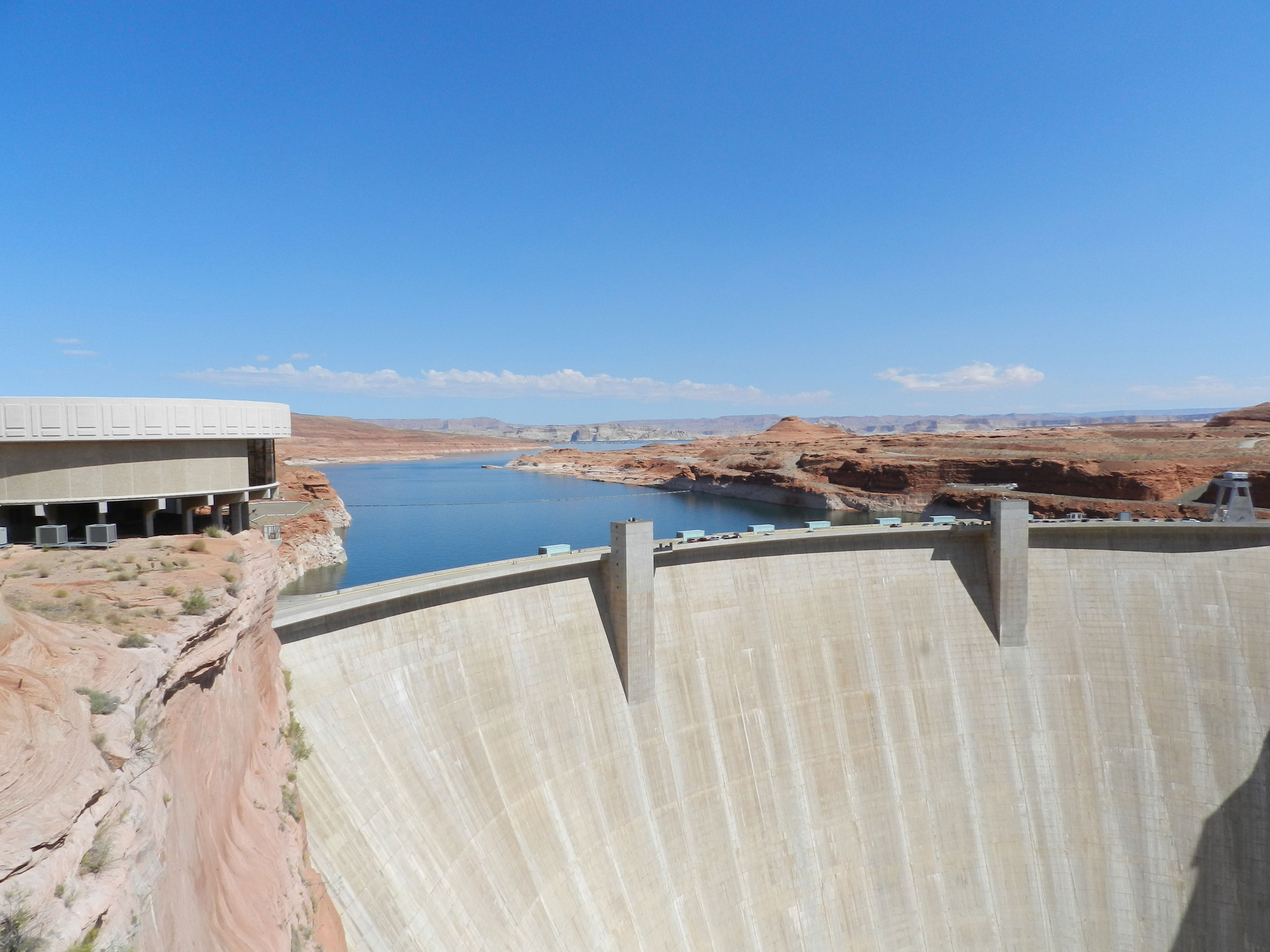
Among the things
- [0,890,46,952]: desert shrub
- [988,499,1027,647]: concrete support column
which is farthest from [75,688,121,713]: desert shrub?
[988,499,1027,647]: concrete support column

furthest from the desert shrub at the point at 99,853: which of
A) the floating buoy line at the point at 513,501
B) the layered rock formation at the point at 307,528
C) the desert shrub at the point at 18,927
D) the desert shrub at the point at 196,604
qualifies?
the floating buoy line at the point at 513,501

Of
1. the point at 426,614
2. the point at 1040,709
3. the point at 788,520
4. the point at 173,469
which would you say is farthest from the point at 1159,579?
the point at 788,520

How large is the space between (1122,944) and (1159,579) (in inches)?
475

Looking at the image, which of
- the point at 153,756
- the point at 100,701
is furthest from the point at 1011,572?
the point at 100,701

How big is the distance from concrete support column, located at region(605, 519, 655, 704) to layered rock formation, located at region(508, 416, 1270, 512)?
50056 millimetres

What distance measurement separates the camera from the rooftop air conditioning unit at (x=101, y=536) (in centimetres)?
1088

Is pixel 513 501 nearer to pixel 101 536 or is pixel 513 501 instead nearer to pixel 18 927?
pixel 101 536

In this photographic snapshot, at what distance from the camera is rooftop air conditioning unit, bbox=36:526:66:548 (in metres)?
10.8

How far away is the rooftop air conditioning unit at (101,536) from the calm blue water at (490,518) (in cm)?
2696

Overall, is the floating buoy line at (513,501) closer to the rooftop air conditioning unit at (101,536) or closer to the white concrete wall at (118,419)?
the white concrete wall at (118,419)

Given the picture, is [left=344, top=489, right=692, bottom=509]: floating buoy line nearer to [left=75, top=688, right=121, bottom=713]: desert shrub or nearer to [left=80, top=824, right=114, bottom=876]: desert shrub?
[left=75, top=688, right=121, bottom=713]: desert shrub

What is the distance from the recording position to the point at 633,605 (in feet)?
63.6

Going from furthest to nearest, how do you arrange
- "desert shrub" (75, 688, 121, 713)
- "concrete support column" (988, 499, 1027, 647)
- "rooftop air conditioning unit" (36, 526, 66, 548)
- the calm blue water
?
the calm blue water → "concrete support column" (988, 499, 1027, 647) → "rooftop air conditioning unit" (36, 526, 66, 548) → "desert shrub" (75, 688, 121, 713)

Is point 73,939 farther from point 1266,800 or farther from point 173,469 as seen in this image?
point 1266,800
